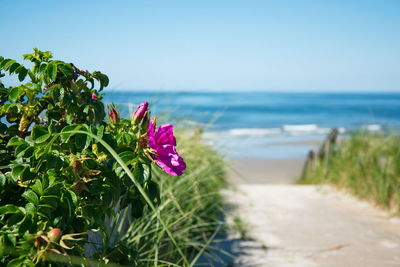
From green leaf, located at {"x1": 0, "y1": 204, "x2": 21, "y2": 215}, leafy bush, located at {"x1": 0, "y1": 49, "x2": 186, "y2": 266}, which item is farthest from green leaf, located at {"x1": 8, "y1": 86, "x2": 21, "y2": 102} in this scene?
green leaf, located at {"x1": 0, "y1": 204, "x2": 21, "y2": 215}

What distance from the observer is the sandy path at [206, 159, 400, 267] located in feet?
9.79

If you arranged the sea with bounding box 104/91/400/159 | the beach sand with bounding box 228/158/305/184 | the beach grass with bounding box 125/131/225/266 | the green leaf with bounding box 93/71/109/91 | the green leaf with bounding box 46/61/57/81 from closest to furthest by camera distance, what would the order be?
the green leaf with bounding box 46/61/57/81, the green leaf with bounding box 93/71/109/91, the beach grass with bounding box 125/131/225/266, the sea with bounding box 104/91/400/159, the beach sand with bounding box 228/158/305/184

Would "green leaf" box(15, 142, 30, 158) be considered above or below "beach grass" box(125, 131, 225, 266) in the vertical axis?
A: above

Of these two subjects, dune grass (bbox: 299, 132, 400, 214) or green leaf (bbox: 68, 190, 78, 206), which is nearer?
green leaf (bbox: 68, 190, 78, 206)

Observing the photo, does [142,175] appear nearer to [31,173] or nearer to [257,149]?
[31,173]

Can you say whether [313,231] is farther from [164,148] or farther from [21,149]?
[21,149]

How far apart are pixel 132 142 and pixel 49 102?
292 millimetres

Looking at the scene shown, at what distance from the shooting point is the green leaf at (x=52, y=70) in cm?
98

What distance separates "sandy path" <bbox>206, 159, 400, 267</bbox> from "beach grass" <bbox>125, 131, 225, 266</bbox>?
0.29 meters

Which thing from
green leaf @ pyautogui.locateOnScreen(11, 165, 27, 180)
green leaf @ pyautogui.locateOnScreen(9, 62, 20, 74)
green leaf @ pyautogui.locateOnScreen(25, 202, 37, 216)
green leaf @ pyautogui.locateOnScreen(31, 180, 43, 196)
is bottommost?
green leaf @ pyautogui.locateOnScreen(25, 202, 37, 216)

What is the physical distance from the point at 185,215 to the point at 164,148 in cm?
128

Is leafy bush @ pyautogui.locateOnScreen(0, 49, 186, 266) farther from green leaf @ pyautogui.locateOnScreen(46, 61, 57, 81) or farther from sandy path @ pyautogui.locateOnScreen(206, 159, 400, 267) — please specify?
sandy path @ pyautogui.locateOnScreen(206, 159, 400, 267)

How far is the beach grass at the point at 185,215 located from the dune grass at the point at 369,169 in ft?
5.47

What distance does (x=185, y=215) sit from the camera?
218 centimetres
